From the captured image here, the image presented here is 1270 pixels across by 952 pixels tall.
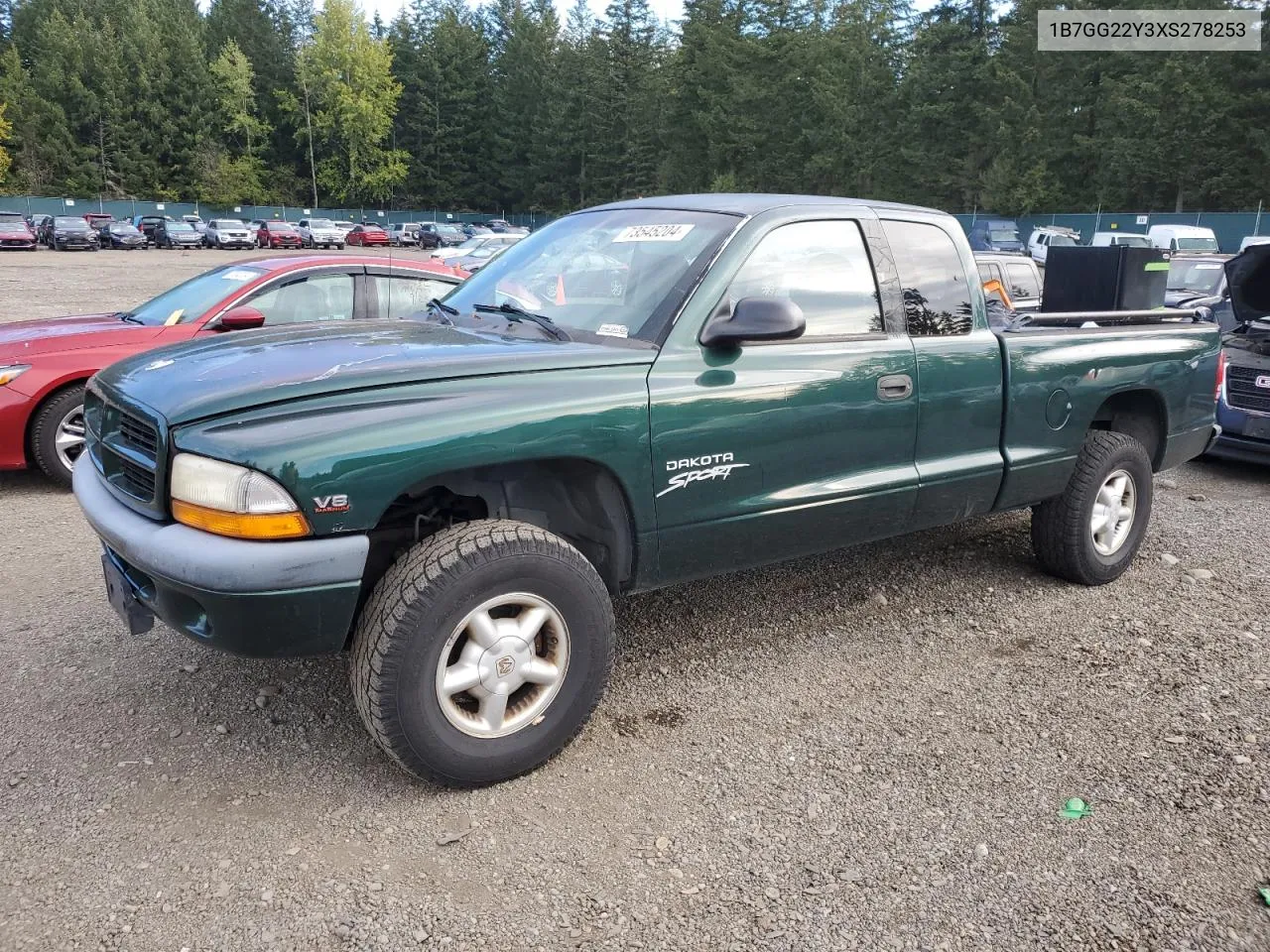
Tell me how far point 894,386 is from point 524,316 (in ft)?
4.66

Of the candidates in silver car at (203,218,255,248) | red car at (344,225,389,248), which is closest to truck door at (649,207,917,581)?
silver car at (203,218,255,248)

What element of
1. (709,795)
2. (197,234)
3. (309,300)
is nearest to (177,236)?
(197,234)

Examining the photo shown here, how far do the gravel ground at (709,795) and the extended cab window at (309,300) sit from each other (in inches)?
103

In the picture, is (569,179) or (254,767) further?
(569,179)

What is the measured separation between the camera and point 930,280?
3971 mm

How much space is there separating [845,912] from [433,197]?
3442 inches

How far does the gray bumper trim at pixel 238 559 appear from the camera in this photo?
8.27ft

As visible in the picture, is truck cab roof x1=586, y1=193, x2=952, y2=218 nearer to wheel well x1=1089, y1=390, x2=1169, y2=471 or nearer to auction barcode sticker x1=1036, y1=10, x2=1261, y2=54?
wheel well x1=1089, y1=390, x2=1169, y2=471

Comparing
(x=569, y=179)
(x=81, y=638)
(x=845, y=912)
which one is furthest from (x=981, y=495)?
(x=569, y=179)

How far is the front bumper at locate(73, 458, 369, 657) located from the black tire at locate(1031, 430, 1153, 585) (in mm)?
3388

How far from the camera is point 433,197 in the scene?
276 feet

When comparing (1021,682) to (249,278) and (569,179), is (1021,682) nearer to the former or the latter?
(249,278)

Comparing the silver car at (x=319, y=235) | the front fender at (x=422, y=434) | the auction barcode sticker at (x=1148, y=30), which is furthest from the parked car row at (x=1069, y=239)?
the silver car at (x=319, y=235)

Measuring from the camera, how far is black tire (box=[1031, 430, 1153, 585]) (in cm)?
455
